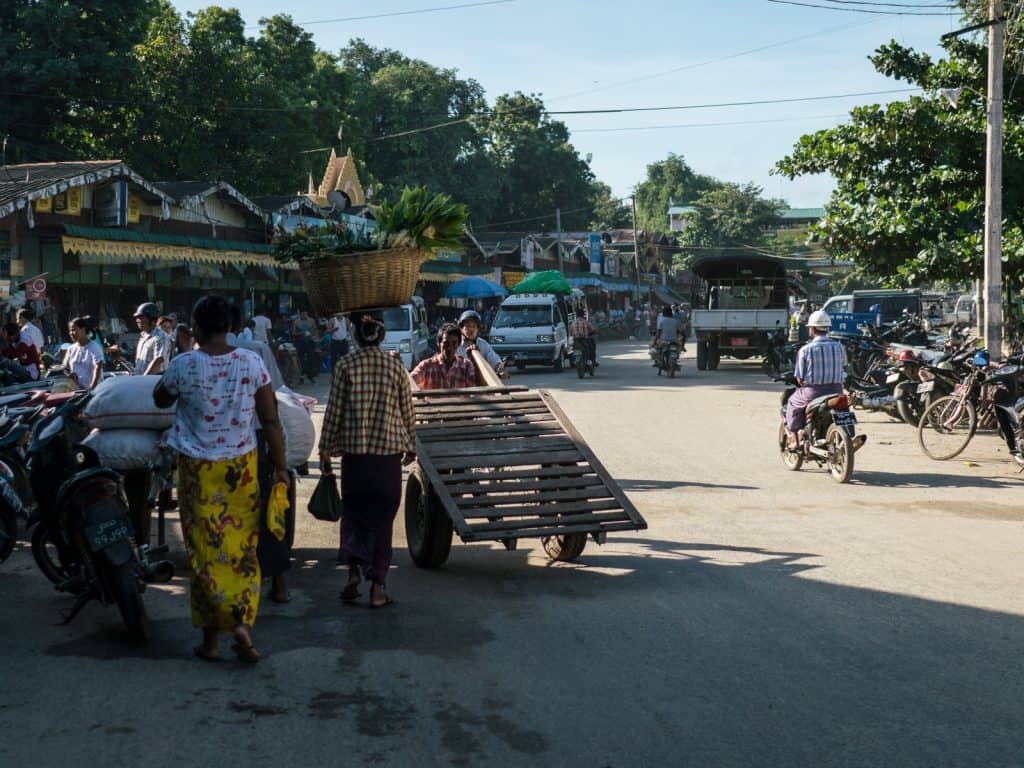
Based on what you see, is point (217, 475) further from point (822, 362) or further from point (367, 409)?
point (822, 362)

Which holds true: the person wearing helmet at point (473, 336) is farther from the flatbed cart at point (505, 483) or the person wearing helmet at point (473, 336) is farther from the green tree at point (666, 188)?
the green tree at point (666, 188)

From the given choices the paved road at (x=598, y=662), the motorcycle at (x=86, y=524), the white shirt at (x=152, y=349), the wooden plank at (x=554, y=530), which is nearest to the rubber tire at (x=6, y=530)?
the paved road at (x=598, y=662)

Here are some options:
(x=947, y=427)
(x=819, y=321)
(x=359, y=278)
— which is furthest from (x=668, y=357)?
(x=359, y=278)

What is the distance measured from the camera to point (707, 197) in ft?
258

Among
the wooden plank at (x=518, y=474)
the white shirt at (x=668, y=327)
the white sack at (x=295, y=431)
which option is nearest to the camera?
the white sack at (x=295, y=431)

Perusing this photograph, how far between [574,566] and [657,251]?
7558 cm

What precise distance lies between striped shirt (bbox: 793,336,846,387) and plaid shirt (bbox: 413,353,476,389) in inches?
147

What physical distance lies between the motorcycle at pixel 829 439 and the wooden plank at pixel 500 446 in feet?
14.8

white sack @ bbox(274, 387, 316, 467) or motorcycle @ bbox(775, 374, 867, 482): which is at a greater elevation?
white sack @ bbox(274, 387, 316, 467)

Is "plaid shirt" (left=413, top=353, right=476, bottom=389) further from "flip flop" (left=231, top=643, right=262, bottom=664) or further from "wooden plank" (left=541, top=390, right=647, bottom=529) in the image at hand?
"flip flop" (left=231, top=643, right=262, bottom=664)

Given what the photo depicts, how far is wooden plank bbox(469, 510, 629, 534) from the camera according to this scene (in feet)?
22.2

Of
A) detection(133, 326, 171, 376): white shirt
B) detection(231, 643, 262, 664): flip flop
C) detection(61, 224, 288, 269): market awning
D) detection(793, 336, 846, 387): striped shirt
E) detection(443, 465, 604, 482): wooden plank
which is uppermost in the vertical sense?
detection(61, 224, 288, 269): market awning

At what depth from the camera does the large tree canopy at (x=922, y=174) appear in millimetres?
17578

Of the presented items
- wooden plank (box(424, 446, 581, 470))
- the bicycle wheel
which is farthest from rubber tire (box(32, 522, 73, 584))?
the bicycle wheel
